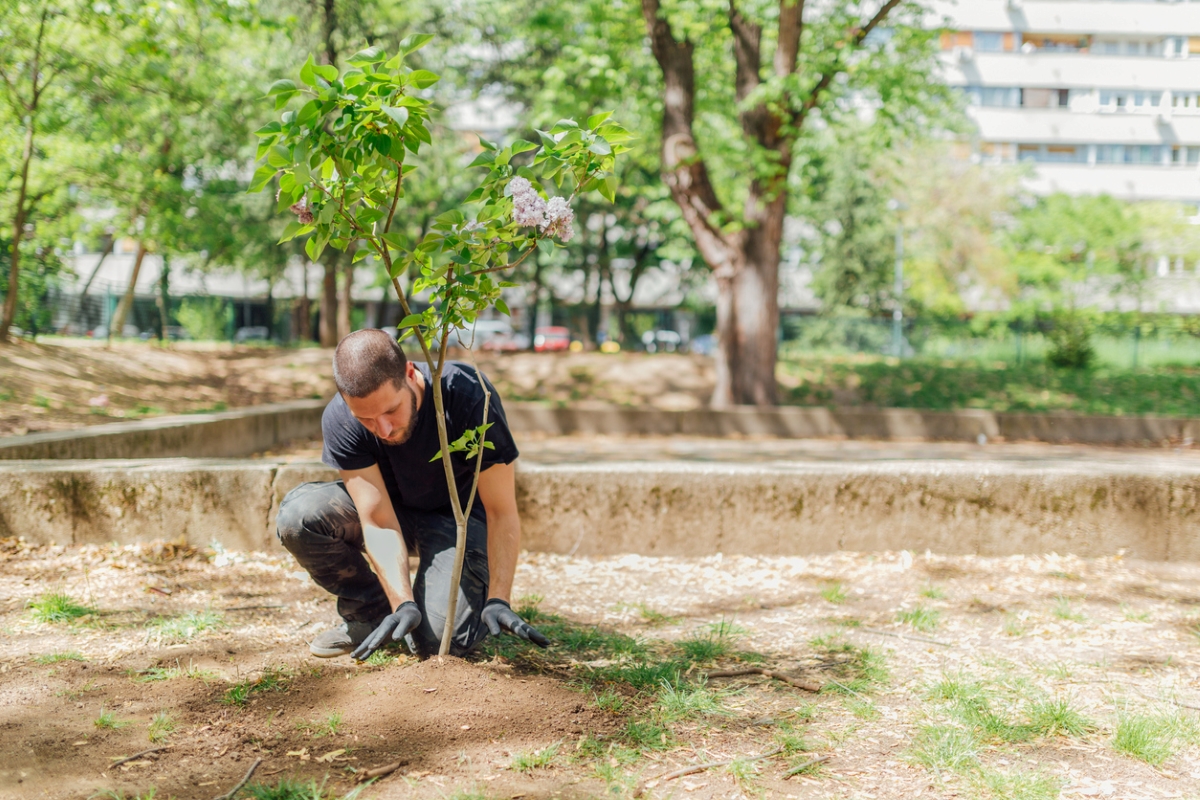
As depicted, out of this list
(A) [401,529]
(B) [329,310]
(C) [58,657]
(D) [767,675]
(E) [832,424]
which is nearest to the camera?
(C) [58,657]

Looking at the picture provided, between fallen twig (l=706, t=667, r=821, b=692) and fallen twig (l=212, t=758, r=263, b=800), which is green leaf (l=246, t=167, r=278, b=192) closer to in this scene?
fallen twig (l=212, t=758, r=263, b=800)

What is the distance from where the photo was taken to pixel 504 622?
297 centimetres

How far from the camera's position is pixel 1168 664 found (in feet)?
11.0

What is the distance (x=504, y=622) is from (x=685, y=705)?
2.10 ft

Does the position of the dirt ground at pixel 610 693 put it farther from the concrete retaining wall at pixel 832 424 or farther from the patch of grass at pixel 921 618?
the concrete retaining wall at pixel 832 424

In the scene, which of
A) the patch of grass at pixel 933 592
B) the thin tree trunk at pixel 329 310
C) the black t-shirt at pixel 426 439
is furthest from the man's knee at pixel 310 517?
the thin tree trunk at pixel 329 310

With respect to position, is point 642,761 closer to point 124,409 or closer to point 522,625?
point 522,625

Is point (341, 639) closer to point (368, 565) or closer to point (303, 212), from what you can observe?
point (368, 565)

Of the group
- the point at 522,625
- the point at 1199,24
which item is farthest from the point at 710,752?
the point at 1199,24

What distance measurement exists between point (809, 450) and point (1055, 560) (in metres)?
5.45

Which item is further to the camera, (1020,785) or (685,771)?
(685,771)

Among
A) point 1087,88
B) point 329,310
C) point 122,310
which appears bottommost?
point 329,310

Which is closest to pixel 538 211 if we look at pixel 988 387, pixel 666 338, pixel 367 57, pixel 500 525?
pixel 367 57

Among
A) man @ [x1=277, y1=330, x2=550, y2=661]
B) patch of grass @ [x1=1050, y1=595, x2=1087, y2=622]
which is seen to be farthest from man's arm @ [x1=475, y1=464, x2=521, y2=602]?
patch of grass @ [x1=1050, y1=595, x2=1087, y2=622]
